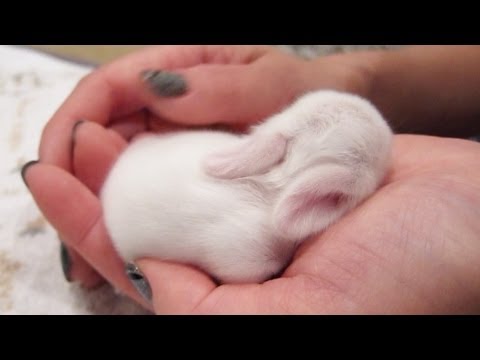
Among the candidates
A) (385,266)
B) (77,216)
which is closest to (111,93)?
(77,216)

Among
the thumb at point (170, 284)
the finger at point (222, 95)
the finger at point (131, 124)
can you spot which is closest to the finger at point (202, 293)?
the thumb at point (170, 284)

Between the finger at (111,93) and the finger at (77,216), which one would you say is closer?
the finger at (77,216)

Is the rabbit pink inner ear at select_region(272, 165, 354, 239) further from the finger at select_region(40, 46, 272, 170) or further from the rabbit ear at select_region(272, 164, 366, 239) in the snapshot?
the finger at select_region(40, 46, 272, 170)

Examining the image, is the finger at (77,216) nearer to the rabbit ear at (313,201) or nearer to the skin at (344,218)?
the skin at (344,218)

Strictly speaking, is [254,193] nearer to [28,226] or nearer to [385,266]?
[385,266]

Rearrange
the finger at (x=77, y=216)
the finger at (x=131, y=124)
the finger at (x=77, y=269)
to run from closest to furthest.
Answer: the finger at (x=77, y=216) < the finger at (x=77, y=269) < the finger at (x=131, y=124)

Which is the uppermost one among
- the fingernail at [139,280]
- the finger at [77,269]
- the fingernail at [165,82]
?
the fingernail at [165,82]

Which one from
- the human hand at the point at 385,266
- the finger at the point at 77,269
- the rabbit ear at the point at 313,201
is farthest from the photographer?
the finger at the point at 77,269

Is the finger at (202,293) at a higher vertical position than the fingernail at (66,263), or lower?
higher
